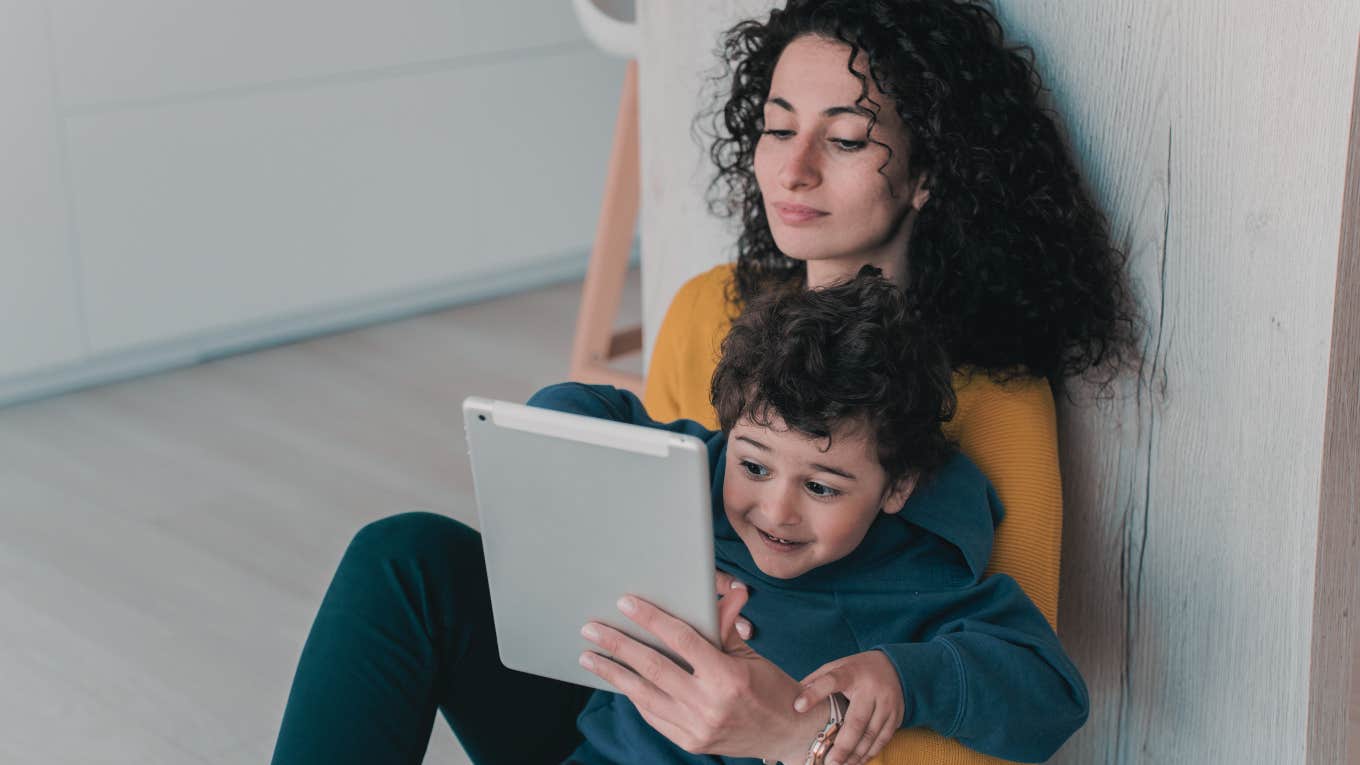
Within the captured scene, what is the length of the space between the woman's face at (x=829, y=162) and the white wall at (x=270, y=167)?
6.65ft

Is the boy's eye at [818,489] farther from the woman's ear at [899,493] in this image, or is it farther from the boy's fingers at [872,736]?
the boy's fingers at [872,736]

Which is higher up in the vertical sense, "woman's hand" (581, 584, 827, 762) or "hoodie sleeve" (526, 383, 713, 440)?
"hoodie sleeve" (526, 383, 713, 440)

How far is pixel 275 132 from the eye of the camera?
3322 millimetres

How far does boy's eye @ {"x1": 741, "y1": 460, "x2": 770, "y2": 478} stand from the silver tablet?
0.16 meters

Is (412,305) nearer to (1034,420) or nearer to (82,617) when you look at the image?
(82,617)

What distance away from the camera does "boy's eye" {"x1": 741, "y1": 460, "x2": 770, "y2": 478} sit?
4.11 feet

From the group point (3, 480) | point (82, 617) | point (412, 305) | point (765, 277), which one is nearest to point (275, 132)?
point (412, 305)

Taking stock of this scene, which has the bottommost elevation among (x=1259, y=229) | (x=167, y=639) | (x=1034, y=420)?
(x=167, y=639)

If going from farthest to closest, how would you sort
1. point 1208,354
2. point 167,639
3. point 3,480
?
point 3,480
point 167,639
point 1208,354

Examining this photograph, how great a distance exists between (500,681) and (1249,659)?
0.64 m

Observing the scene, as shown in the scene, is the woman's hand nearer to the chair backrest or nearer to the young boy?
the young boy

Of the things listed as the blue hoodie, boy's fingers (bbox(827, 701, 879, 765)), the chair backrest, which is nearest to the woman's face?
the blue hoodie

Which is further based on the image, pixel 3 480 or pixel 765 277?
pixel 3 480

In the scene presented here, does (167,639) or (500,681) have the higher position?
(500,681)
